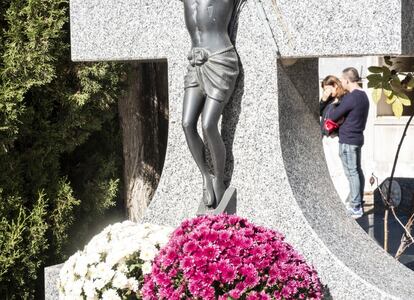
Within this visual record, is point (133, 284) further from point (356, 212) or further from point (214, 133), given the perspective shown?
point (356, 212)

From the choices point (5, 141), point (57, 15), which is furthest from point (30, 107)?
point (57, 15)

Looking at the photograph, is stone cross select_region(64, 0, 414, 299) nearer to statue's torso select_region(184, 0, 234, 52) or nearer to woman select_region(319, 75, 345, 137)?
statue's torso select_region(184, 0, 234, 52)

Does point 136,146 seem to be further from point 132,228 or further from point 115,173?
point 132,228

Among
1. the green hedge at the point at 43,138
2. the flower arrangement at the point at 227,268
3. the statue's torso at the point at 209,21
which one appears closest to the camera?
the flower arrangement at the point at 227,268

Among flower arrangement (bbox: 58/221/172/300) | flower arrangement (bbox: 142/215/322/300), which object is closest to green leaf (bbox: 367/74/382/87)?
flower arrangement (bbox: 142/215/322/300)

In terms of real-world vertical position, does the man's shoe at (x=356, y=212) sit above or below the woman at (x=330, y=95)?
below

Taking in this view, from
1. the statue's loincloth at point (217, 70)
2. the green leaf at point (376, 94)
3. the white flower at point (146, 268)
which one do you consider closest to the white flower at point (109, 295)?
the white flower at point (146, 268)

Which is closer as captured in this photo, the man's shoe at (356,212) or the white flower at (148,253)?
the white flower at (148,253)

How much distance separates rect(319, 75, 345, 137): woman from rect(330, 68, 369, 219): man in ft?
0.29

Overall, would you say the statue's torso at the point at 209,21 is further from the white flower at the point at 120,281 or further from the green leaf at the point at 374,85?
the white flower at the point at 120,281

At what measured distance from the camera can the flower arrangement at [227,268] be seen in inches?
153

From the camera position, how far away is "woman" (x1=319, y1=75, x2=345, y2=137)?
933 centimetres

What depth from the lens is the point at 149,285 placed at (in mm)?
4117

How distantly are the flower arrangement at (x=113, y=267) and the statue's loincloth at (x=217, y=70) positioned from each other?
88cm
